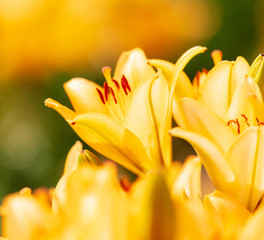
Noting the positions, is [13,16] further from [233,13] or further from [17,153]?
[233,13]

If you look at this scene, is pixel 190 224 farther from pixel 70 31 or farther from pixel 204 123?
Answer: pixel 70 31

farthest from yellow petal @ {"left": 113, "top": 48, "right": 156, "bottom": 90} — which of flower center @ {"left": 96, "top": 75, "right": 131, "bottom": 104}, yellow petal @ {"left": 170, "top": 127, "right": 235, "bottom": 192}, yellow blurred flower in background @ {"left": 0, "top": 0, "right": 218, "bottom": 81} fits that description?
yellow blurred flower in background @ {"left": 0, "top": 0, "right": 218, "bottom": 81}

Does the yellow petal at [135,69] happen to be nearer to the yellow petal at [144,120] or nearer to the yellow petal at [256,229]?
the yellow petal at [144,120]

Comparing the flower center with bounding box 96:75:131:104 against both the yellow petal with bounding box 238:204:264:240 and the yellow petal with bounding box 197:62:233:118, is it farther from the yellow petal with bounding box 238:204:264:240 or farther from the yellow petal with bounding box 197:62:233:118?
the yellow petal with bounding box 238:204:264:240

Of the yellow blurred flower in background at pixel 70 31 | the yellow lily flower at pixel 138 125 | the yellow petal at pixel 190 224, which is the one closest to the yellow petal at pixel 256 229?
the yellow petal at pixel 190 224

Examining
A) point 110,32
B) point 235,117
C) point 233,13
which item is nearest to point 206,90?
point 235,117

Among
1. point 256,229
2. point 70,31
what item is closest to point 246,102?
point 256,229
